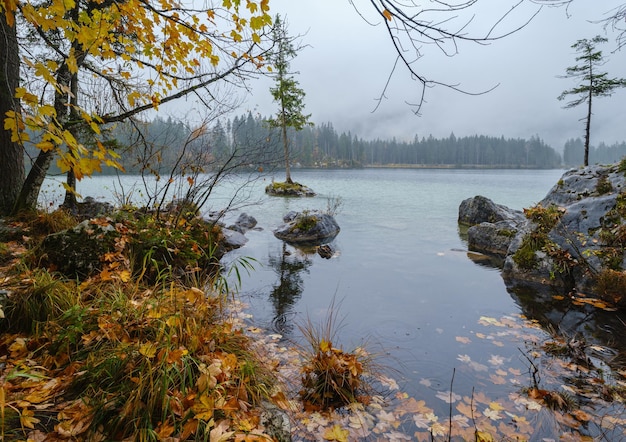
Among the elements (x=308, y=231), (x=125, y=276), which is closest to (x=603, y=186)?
(x=308, y=231)

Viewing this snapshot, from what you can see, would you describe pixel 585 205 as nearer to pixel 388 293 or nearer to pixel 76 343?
pixel 388 293

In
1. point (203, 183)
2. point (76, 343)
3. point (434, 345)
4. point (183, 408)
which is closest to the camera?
point (183, 408)

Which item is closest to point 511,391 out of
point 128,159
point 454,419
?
point 454,419

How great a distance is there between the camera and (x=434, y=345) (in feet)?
14.3

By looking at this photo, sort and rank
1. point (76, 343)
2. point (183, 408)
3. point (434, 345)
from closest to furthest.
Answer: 1. point (183, 408)
2. point (76, 343)
3. point (434, 345)

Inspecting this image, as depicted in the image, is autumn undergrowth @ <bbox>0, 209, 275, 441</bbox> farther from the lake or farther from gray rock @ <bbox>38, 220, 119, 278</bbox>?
the lake

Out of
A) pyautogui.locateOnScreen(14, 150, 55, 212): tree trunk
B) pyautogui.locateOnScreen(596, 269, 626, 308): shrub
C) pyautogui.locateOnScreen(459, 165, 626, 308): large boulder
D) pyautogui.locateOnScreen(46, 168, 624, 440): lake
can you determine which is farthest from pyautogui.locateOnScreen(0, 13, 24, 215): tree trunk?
pyautogui.locateOnScreen(596, 269, 626, 308): shrub

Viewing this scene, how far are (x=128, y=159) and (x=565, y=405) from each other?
28.0ft

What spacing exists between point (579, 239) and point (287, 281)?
573 centimetres

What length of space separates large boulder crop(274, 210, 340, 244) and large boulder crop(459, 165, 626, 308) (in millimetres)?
5254

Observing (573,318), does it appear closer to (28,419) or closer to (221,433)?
(221,433)

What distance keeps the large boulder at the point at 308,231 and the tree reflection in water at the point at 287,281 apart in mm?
746

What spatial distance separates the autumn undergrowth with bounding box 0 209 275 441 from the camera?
2.05 m

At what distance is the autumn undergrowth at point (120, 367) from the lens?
2049mm
